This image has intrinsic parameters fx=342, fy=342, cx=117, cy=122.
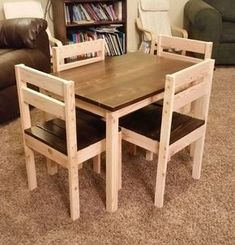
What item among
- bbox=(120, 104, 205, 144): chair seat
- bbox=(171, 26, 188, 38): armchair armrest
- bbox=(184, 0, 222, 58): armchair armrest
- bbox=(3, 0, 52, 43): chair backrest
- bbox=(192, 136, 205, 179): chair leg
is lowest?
bbox=(192, 136, 205, 179): chair leg

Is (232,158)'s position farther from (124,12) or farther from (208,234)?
(124,12)

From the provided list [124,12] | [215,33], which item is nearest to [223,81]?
[215,33]

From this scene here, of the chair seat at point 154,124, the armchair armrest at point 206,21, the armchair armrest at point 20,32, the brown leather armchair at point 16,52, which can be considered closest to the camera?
the chair seat at point 154,124

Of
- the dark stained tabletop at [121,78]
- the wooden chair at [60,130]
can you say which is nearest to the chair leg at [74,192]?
the wooden chair at [60,130]

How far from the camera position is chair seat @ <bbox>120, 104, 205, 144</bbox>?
180cm

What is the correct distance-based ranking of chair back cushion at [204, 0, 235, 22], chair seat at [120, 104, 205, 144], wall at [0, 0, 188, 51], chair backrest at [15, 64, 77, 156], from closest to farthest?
chair backrest at [15, 64, 77, 156] → chair seat at [120, 104, 205, 144] → chair back cushion at [204, 0, 235, 22] → wall at [0, 0, 188, 51]

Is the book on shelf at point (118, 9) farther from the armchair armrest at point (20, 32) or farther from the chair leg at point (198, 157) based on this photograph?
the chair leg at point (198, 157)

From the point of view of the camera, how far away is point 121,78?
6.19 feet

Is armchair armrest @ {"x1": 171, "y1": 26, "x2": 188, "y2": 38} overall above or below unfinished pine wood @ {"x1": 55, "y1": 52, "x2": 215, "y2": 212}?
below

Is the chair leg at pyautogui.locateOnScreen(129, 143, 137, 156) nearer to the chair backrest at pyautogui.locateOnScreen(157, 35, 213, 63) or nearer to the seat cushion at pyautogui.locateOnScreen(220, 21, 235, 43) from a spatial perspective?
the chair backrest at pyautogui.locateOnScreen(157, 35, 213, 63)

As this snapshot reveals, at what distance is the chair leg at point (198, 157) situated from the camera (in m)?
2.02

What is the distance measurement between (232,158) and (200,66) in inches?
35.0

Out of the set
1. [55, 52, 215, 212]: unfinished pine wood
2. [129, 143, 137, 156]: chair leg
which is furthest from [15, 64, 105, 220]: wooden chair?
[129, 143, 137, 156]: chair leg

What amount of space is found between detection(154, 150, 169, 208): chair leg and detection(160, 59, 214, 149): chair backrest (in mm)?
72
